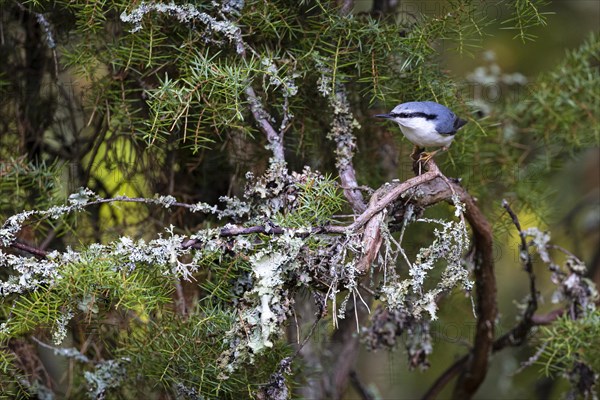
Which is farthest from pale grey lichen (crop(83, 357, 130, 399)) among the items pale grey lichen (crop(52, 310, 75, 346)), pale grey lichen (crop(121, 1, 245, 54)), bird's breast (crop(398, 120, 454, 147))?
bird's breast (crop(398, 120, 454, 147))

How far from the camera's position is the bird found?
73.8 inches

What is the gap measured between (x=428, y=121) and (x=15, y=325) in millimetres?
1052

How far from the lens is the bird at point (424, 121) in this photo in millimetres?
1875

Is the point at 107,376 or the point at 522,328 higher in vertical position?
the point at 107,376

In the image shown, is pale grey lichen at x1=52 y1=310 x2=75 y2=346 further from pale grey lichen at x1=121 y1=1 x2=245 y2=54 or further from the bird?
the bird

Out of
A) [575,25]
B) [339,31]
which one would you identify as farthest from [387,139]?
[575,25]

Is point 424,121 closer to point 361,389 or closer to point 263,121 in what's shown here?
point 263,121

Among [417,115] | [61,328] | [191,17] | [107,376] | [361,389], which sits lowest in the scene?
[361,389]

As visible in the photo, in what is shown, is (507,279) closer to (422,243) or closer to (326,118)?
(422,243)

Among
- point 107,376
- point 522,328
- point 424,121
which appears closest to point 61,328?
point 107,376

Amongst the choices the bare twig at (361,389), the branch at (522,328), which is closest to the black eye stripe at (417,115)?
the branch at (522,328)

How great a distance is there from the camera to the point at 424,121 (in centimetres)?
187

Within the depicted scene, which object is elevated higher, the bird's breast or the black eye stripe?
the black eye stripe

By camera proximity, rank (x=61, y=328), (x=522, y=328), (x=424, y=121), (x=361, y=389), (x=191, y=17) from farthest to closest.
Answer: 1. (x=361, y=389)
2. (x=522, y=328)
3. (x=424, y=121)
4. (x=191, y=17)
5. (x=61, y=328)
